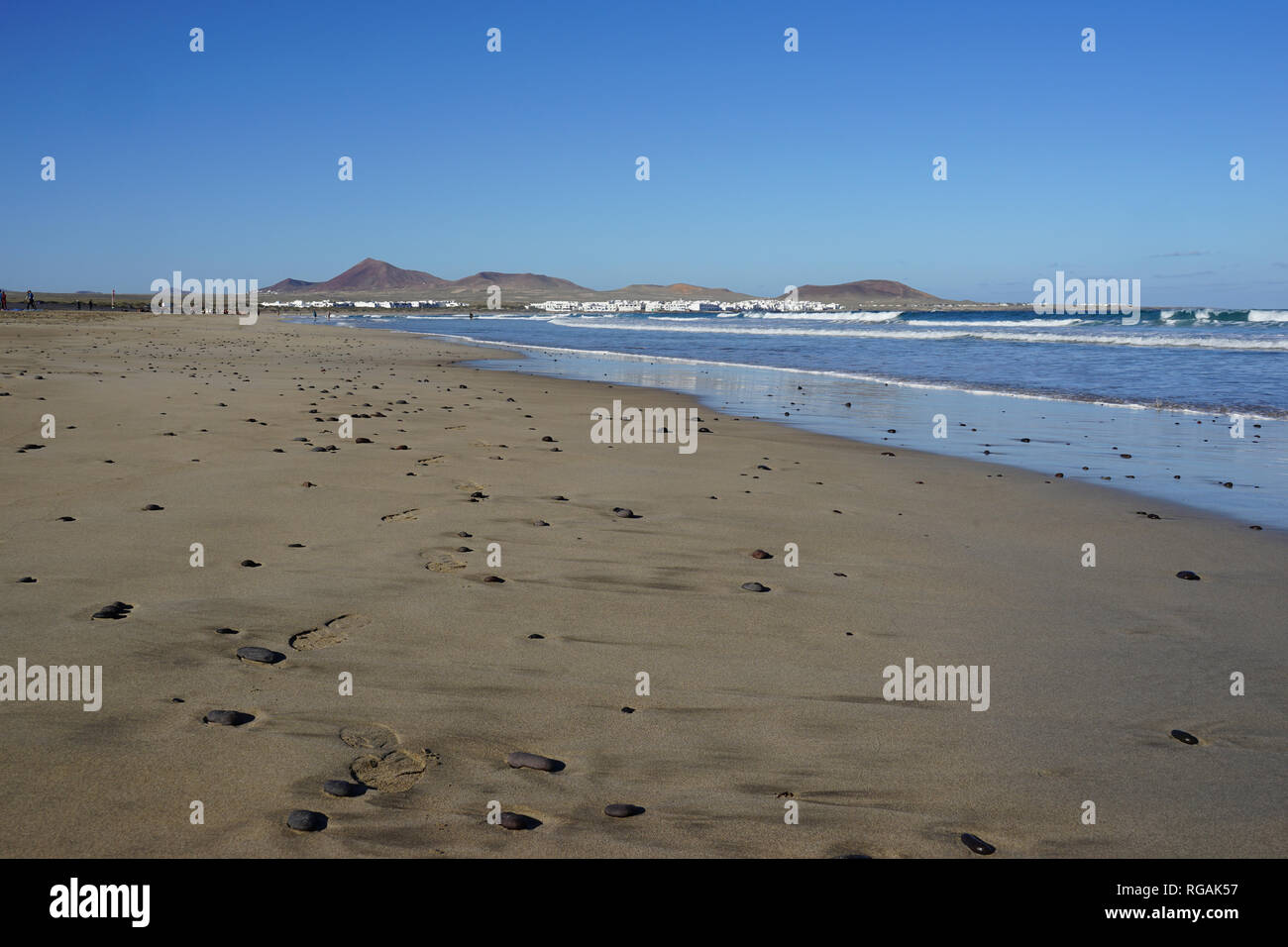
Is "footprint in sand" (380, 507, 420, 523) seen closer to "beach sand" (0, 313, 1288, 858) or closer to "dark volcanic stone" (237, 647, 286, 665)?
"beach sand" (0, 313, 1288, 858)

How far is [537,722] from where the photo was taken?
3.48m

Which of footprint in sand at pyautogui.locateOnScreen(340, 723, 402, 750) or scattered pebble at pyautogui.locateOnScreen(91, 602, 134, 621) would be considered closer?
footprint in sand at pyautogui.locateOnScreen(340, 723, 402, 750)

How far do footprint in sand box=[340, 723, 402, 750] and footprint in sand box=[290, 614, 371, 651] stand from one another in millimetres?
873

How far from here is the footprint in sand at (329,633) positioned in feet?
13.5

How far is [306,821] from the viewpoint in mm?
2678

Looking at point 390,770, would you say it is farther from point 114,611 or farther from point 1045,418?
point 1045,418

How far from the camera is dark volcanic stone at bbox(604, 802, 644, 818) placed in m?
2.84

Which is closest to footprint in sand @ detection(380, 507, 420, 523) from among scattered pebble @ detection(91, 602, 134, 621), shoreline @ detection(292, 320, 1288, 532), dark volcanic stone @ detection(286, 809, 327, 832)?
scattered pebble @ detection(91, 602, 134, 621)

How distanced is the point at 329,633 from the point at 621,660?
1450mm
